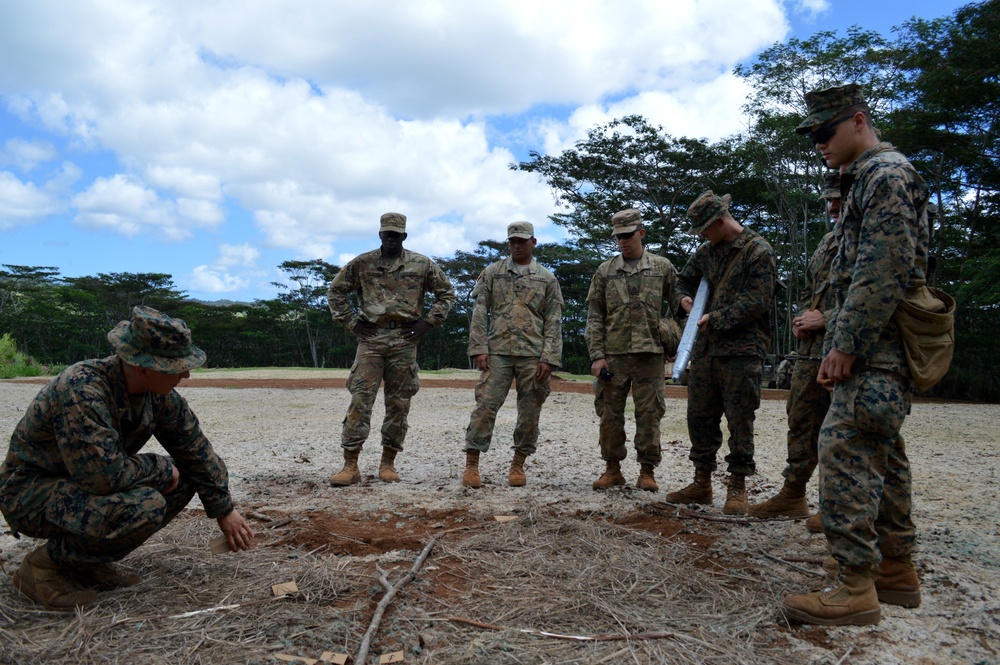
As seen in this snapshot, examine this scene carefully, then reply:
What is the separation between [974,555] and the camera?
364 centimetres

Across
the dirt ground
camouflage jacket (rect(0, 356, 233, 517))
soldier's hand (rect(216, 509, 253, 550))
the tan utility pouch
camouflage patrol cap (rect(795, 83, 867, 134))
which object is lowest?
the dirt ground

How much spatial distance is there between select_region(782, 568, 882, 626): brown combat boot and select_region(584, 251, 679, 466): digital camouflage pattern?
2389mm

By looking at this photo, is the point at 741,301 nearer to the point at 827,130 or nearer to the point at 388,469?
the point at 827,130

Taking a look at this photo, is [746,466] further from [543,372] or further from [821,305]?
[543,372]

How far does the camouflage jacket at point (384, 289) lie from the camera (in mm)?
5676

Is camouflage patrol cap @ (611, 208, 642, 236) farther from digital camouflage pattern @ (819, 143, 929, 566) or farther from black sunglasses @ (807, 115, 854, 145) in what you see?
digital camouflage pattern @ (819, 143, 929, 566)

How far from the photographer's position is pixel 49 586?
2.84 m

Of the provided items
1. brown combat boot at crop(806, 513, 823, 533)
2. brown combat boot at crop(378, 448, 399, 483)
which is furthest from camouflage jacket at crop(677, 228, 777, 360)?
brown combat boot at crop(378, 448, 399, 483)

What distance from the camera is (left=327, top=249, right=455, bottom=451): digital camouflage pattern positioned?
18.2 feet

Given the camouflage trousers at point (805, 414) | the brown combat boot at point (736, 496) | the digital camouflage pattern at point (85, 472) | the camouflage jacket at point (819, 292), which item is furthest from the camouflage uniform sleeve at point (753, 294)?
the digital camouflage pattern at point (85, 472)

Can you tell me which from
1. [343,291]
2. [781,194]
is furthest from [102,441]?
[781,194]

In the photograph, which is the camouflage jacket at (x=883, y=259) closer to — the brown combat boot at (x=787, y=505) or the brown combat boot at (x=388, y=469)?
the brown combat boot at (x=787, y=505)

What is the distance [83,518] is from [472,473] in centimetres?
301

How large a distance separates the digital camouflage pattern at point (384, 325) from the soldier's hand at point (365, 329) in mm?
31
